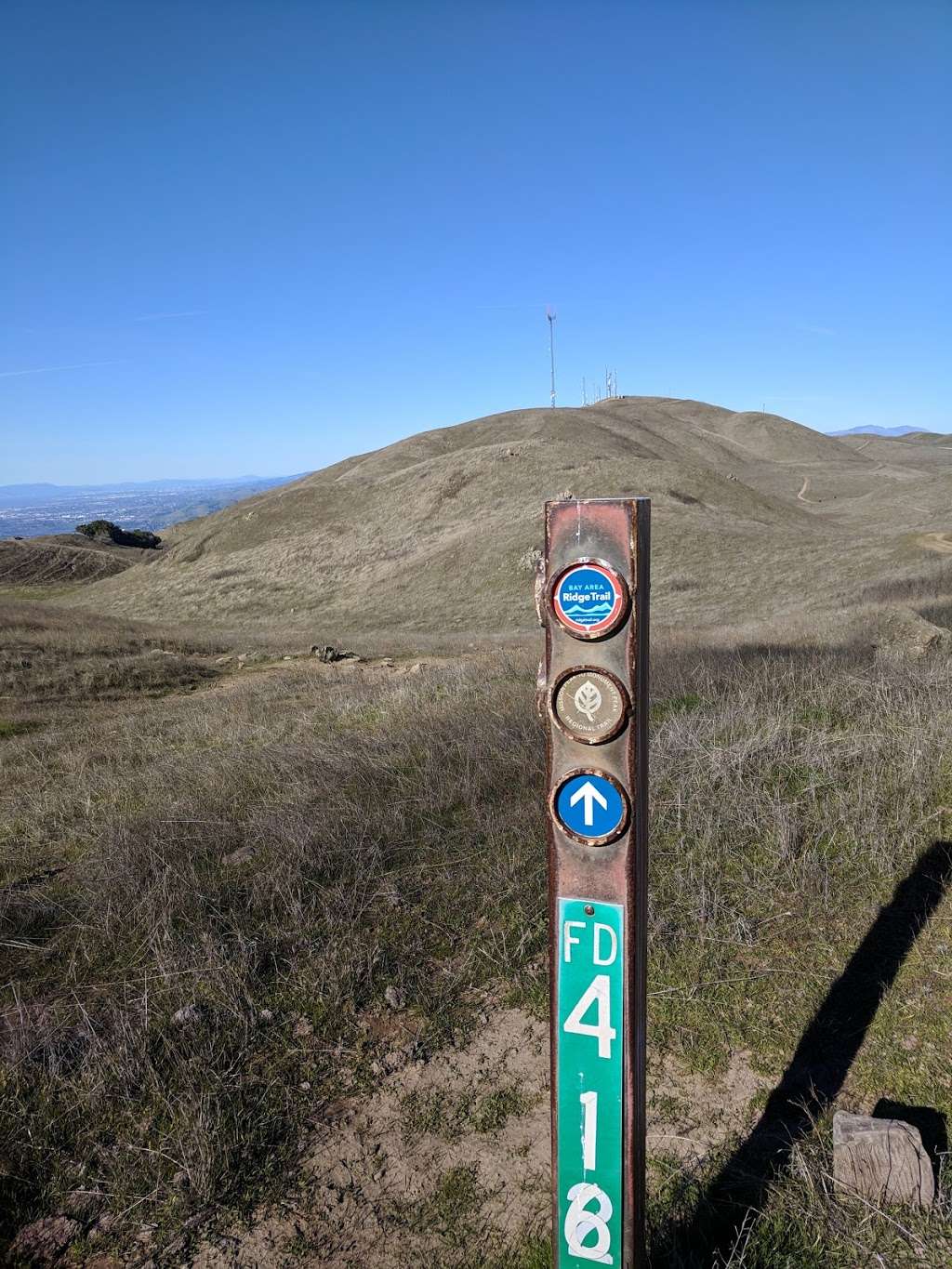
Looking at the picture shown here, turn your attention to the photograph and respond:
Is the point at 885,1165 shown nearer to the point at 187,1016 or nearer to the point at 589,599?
the point at 589,599

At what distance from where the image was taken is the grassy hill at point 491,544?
26.2 metres

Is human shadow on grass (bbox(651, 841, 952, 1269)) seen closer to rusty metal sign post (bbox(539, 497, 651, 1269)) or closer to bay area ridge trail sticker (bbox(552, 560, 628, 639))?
rusty metal sign post (bbox(539, 497, 651, 1269))

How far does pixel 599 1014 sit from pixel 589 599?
102cm

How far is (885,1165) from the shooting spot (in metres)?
2.37

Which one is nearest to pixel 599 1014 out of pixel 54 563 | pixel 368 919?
pixel 368 919

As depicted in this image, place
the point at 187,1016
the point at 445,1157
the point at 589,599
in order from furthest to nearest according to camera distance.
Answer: the point at 187,1016
the point at 445,1157
the point at 589,599

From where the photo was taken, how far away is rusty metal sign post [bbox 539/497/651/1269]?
185cm

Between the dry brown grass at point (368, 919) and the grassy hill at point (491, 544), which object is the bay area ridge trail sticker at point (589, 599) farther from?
the grassy hill at point (491, 544)

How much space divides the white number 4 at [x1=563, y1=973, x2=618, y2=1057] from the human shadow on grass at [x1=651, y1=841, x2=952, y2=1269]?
2.76 ft

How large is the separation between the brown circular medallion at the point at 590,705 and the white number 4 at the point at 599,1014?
1.96 ft

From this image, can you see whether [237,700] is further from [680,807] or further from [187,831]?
[680,807]

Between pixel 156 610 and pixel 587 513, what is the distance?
39.4 metres

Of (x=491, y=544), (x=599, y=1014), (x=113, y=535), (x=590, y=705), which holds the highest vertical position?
(x=113, y=535)

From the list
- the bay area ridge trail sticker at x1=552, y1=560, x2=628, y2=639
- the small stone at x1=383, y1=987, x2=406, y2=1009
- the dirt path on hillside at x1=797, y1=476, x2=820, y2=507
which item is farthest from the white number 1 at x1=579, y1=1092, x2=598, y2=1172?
the dirt path on hillside at x1=797, y1=476, x2=820, y2=507
